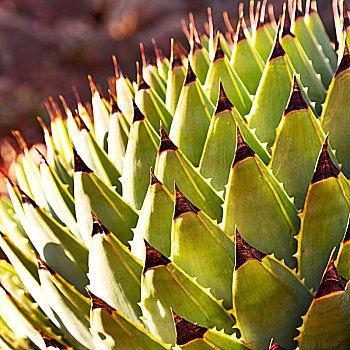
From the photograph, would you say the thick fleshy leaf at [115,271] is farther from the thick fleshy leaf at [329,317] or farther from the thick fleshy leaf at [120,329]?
the thick fleshy leaf at [329,317]

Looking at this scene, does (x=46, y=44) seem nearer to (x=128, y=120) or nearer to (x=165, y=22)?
(x=165, y=22)

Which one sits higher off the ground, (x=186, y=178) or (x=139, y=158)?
(x=139, y=158)

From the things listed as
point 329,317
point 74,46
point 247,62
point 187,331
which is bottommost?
point 329,317

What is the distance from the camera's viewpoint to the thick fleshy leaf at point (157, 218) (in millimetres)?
1058

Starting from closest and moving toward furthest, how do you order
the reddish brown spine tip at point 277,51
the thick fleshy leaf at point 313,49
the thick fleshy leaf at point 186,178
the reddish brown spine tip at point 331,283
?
the reddish brown spine tip at point 331,283 < the thick fleshy leaf at point 186,178 < the reddish brown spine tip at point 277,51 < the thick fleshy leaf at point 313,49

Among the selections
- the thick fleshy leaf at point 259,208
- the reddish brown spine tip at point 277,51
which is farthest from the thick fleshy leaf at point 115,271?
the reddish brown spine tip at point 277,51

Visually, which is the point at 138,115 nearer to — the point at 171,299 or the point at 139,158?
the point at 139,158

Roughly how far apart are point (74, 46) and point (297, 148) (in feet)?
35.9

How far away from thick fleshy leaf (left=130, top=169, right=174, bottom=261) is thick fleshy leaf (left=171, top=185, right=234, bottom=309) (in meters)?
0.07

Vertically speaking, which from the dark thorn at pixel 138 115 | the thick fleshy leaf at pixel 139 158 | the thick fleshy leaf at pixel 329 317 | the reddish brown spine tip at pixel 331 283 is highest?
the dark thorn at pixel 138 115

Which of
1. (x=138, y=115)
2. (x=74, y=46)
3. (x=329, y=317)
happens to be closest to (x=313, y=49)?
(x=138, y=115)

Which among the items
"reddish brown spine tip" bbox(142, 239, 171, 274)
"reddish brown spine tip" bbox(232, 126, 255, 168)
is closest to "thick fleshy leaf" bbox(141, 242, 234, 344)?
"reddish brown spine tip" bbox(142, 239, 171, 274)

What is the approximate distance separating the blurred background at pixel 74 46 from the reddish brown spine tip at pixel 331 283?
7.26 meters

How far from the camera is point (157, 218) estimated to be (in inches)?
42.5
